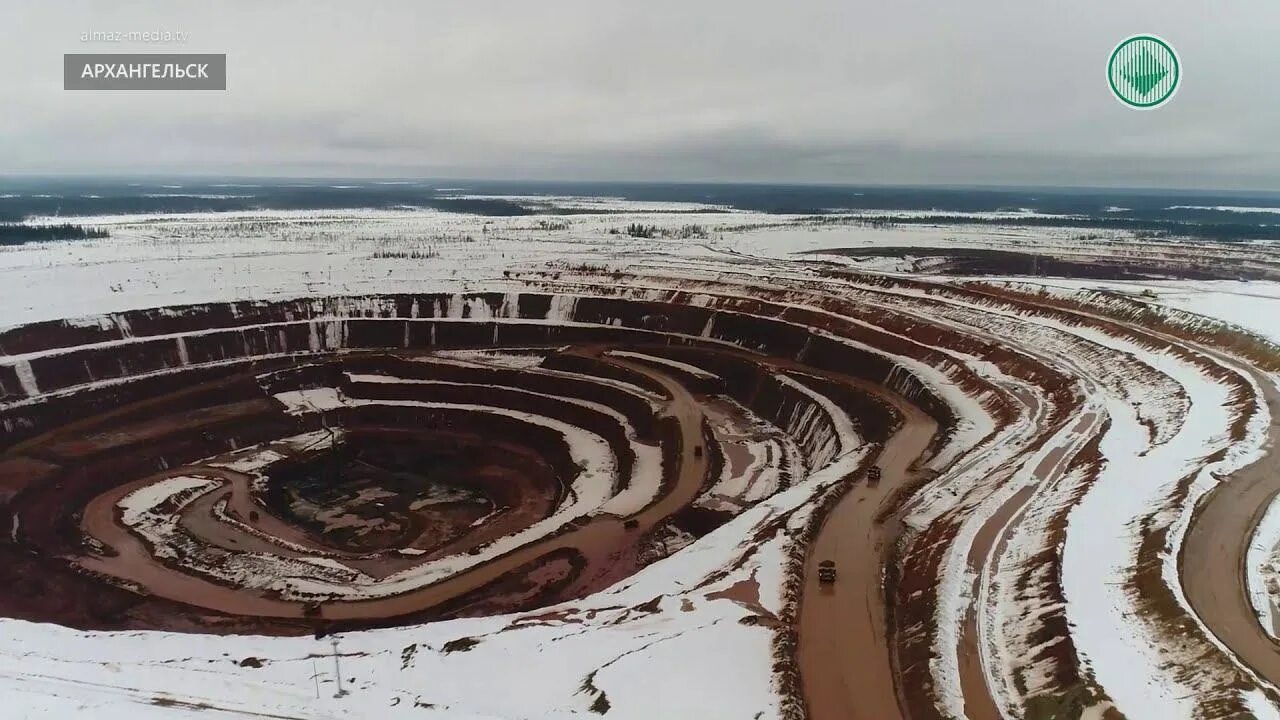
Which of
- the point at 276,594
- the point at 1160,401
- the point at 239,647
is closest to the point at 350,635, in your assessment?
the point at 239,647

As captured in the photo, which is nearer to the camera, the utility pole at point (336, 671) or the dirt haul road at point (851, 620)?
the dirt haul road at point (851, 620)

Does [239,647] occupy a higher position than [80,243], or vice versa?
[80,243]

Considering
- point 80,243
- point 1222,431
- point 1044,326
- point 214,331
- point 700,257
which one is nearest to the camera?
point 1222,431

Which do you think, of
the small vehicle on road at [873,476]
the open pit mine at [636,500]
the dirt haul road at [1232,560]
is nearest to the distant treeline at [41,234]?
the open pit mine at [636,500]

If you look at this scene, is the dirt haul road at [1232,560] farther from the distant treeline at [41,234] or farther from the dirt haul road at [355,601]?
the distant treeline at [41,234]

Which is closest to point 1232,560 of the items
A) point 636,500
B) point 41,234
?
point 636,500

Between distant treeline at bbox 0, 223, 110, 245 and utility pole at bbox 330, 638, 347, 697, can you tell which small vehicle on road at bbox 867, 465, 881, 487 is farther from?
distant treeline at bbox 0, 223, 110, 245

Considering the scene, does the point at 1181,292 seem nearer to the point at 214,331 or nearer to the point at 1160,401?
the point at 1160,401
